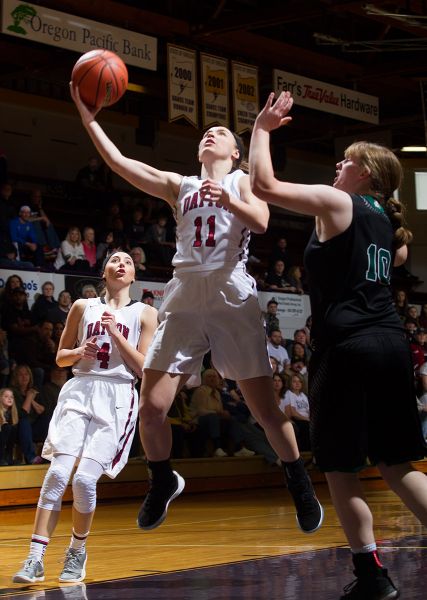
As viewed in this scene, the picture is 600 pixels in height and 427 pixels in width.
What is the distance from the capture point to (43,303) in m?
11.7

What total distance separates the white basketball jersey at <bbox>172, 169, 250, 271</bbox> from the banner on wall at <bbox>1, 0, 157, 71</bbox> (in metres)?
7.22

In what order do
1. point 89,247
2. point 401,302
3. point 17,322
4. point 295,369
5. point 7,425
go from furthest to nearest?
1. point 401,302
2. point 295,369
3. point 89,247
4. point 17,322
5. point 7,425

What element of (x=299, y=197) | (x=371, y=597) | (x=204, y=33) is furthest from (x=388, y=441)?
(x=204, y=33)

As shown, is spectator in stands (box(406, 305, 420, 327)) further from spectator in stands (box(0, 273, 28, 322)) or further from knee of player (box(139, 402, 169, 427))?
knee of player (box(139, 402, 169, 427))

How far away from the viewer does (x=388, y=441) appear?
399cm

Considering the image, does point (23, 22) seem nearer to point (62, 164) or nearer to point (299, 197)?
point (62, 164)

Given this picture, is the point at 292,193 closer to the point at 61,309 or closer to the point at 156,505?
the point at 156,505

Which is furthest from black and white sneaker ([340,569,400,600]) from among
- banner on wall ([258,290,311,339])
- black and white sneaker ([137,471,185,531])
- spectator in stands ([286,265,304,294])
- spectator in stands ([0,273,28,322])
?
spectator in stands ([286,265,304,294])

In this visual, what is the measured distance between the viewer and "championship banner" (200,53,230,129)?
13617 mm

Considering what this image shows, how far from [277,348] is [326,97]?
12.5ft

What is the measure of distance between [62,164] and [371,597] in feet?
49.0

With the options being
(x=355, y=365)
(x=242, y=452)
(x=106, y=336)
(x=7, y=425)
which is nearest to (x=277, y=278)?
(x=242, y=452)

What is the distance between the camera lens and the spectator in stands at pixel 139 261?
13438 millimetres

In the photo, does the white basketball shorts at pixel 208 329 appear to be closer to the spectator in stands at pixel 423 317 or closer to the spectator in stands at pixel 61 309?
the spectator in stands at pixel 61 309
